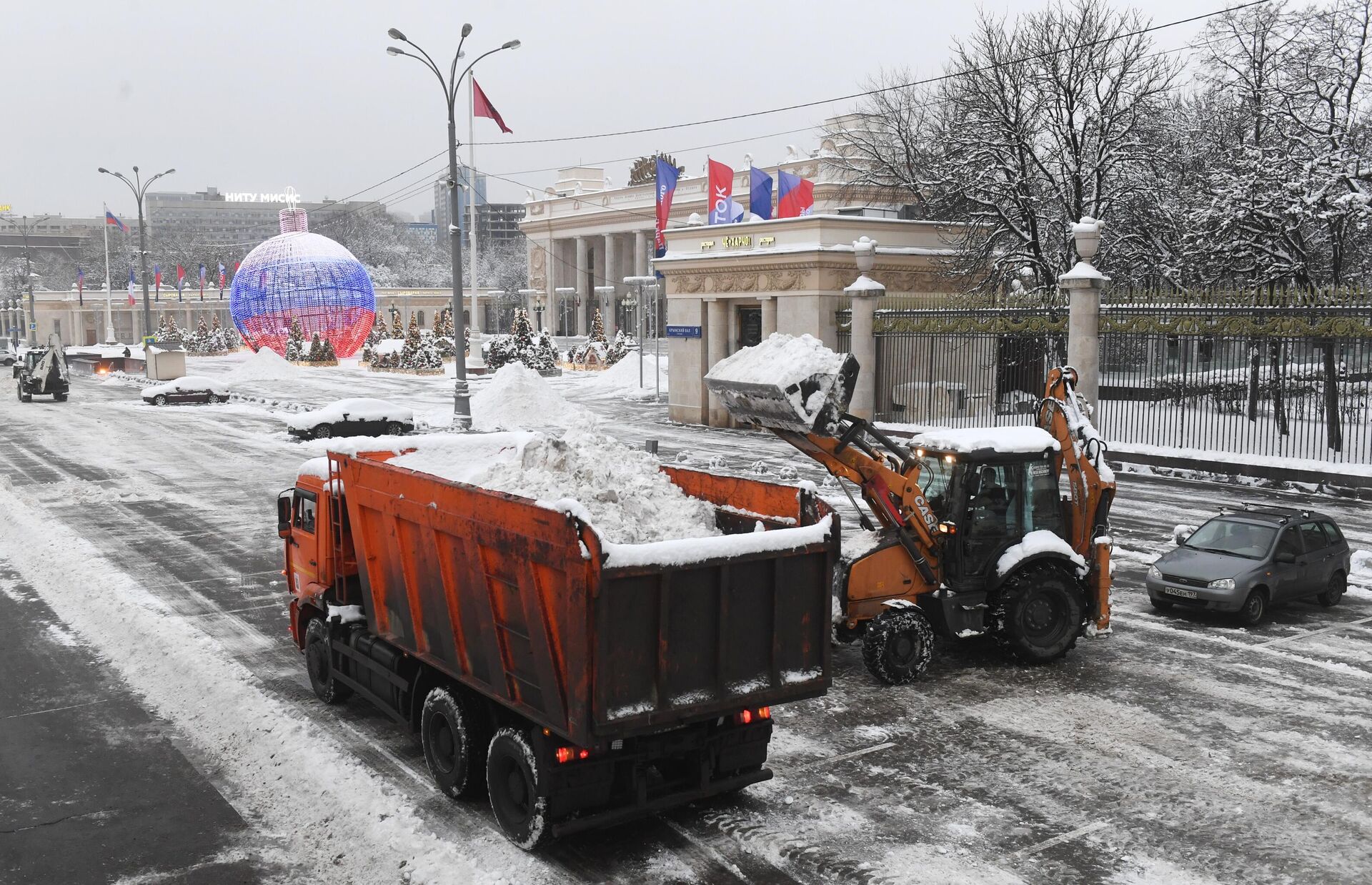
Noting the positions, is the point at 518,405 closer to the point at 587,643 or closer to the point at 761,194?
the point at 761,194

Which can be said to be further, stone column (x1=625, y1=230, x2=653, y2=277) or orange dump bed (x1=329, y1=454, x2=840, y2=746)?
stone column (x1=625, y1=230, x2=653, y2=277)

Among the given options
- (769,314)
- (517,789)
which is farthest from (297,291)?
(517,789)

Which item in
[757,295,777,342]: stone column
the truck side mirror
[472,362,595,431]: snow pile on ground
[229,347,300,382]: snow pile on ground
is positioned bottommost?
the truck side mirror

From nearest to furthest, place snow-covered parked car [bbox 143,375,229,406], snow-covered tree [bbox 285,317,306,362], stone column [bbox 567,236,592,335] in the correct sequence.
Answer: snow-covered parked car [bbox 143,375,229,406] < snow-covered tree [bbox 285,317,306,362] < stone column [bbox 567,236,592,335]

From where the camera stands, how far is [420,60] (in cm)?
3114

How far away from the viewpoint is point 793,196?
38719mm

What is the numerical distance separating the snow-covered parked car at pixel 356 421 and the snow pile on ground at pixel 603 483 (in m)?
21.4

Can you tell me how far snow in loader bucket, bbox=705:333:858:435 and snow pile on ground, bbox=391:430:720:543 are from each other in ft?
4.07

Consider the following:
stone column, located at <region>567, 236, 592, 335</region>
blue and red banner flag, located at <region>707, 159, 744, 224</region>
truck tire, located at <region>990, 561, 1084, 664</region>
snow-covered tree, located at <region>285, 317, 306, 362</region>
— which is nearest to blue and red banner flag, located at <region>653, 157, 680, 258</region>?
blue and red banner flag, located at <region>707, 159, 744, 224</region>

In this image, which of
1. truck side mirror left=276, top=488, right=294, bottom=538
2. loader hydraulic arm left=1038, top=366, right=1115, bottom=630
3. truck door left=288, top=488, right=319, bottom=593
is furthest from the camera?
loader hydraulic arm left=1038, top=366, right=1115, bottom=630

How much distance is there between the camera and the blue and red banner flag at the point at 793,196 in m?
38.4

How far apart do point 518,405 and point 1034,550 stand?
85.2ft

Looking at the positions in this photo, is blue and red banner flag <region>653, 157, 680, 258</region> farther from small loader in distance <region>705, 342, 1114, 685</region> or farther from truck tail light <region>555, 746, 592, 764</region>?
truck tail light <region>555, 746, 592, 764</region>

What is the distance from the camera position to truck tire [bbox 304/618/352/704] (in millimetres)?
9859
